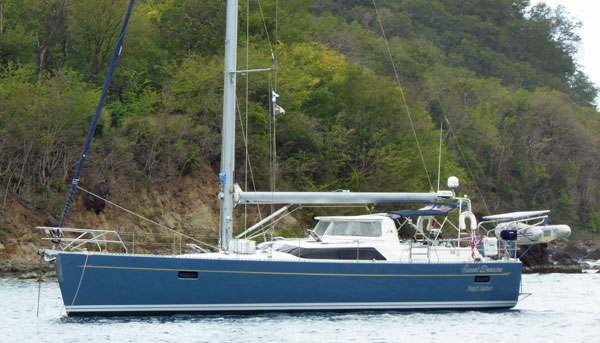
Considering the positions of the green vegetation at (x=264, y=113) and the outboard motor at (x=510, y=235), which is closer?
the outboard motor at (x=510, y=235)

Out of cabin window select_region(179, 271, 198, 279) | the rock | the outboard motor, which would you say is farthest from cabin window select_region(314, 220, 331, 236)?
the rock

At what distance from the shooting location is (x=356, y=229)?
78.4 ft

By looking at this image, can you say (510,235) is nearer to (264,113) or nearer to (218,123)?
(264,113)

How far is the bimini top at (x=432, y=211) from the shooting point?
24.0 m

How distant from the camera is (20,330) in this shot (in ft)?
66.5

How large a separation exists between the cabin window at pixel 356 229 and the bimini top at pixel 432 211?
719mm

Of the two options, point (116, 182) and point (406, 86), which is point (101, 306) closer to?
point (116, 182)

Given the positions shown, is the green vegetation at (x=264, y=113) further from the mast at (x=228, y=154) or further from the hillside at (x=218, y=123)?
the mast at (x=228, y=154)

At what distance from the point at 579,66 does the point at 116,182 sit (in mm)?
74309

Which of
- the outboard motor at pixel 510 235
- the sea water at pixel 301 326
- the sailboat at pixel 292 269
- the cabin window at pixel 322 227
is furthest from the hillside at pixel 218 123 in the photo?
the sea water at pixel 301 326

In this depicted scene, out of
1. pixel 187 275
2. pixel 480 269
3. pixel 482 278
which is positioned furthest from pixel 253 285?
pixel 482 278

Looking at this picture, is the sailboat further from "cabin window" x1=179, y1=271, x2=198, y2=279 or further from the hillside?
the hillside

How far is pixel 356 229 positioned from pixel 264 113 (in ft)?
70.6

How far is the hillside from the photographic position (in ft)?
129
